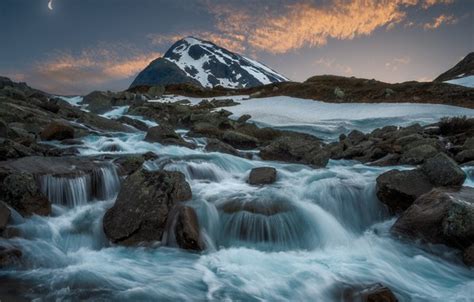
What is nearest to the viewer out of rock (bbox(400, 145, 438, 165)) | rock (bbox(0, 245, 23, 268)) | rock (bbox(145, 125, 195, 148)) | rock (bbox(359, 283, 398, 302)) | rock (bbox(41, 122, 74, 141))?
rock (bbox(359, 283, 398, 302))

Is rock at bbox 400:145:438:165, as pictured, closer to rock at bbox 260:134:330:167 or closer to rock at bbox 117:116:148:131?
rock at bbox 260:134:330:167

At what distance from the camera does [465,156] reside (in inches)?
523

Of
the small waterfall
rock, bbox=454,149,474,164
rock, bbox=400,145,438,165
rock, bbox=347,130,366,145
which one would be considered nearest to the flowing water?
the small waterfall

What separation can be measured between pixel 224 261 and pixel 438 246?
14.1ft

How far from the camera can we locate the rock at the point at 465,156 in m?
13.1

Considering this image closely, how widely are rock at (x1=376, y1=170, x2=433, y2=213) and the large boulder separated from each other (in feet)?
16.3

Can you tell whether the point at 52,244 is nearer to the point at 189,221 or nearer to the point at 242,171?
the point at 189,221

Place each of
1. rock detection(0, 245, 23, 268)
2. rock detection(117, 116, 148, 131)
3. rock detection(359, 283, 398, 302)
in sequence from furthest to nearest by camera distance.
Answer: rock detection(117, 116, 148, 131)
rock detection(0, 245, 23, 268)
rock detection(359, 283, 398, 302)

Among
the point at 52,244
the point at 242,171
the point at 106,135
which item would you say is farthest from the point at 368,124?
the point at 52,244

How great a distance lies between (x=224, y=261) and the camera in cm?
734

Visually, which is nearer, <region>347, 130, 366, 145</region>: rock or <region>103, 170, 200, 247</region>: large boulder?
<region>103, 170, 200, 247</region>: large boulder

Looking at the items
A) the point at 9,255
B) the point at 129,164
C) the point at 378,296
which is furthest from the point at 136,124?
the point at 378,296

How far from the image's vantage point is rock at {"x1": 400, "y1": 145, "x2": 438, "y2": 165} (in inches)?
545

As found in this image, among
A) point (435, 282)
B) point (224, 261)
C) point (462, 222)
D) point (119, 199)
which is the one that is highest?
point (119, 199)
